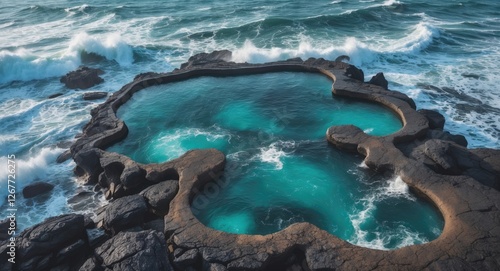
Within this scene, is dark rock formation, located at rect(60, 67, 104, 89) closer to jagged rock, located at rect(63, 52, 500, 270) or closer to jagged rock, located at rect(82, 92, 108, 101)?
jagged rock, located at rect(82, 92, 108, 101)

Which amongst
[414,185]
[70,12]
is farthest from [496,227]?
[70,12]

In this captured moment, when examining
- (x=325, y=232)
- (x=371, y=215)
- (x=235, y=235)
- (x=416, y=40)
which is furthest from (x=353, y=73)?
(x=235, y=235)

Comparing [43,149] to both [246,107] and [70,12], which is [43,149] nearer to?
[246,107]

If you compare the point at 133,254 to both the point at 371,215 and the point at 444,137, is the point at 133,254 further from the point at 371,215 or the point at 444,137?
the point at 444,137

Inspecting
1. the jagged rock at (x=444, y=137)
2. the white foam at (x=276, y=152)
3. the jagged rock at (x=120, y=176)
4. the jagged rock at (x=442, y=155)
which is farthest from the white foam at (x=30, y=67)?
the jagged rock at (x=442, y=155)

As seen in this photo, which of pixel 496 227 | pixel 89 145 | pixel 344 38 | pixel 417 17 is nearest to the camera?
pixel 496 227

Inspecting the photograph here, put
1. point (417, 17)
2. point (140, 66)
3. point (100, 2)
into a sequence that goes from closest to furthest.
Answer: point (140, 66), point (417, 17), point (100, 2)

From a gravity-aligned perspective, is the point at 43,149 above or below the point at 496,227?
below
